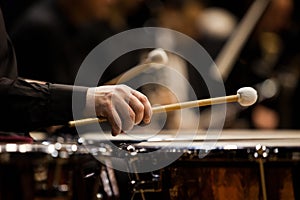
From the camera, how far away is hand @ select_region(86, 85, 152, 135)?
1.47 metres

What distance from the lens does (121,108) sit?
147cm

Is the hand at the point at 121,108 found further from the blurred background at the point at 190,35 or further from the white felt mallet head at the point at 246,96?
the blurred background at the point at 190,35

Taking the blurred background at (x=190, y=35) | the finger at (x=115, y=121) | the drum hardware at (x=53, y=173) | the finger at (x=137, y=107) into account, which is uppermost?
the blurred background at (x=190, y=35)

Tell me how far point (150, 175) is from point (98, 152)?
0.37ft

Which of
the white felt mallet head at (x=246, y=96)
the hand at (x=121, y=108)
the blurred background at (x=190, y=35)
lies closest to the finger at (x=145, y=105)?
the hand at (x=121, y=108)

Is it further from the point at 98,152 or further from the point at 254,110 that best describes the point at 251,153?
the point at 254,110

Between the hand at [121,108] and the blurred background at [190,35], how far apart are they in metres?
1.13

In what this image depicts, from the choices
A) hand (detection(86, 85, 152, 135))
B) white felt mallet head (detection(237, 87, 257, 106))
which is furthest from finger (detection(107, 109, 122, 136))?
white felt mallet head (detection(237, 87, 257, 106))

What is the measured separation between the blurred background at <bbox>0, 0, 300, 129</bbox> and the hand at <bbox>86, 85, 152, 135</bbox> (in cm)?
113

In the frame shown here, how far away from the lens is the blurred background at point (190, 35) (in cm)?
286

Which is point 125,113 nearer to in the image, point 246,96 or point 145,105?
point 145,105

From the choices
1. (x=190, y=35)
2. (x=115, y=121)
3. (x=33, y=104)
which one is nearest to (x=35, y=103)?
(x=33, y=104)

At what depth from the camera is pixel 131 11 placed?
141 inches

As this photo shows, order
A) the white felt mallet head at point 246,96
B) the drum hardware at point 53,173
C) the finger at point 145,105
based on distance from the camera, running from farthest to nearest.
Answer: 1. the white felt mallet head at point 246,96
2. the finger at point 145,105
3. the drum hardware at point 53,173
